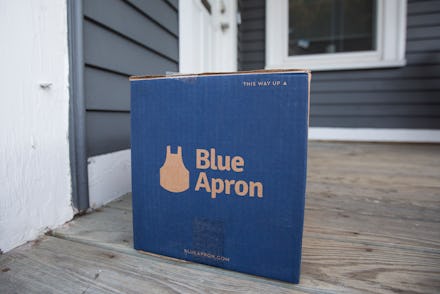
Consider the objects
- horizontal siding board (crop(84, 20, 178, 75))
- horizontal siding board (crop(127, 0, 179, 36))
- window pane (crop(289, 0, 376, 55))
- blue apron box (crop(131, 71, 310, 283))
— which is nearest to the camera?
blue apron box (crop(131, 71, 310, 283))

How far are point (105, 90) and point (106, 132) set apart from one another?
0.47ft

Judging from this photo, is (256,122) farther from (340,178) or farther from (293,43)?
(293,43)

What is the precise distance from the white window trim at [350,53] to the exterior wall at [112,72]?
1881mm

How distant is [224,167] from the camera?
0.52 metres

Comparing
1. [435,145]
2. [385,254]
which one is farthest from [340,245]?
[435,145]

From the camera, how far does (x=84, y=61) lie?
32.4 inches

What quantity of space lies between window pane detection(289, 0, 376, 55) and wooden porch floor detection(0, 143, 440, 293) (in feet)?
7.36

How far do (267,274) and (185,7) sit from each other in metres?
1.44

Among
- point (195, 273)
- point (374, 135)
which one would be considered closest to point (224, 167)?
point (195, 273)

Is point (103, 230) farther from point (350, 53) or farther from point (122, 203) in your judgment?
point (350, 53)

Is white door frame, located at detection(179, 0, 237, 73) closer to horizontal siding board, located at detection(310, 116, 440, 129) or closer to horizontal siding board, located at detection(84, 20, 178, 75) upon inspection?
horizontal siding board, located at detection(84, 20, 178, 75)

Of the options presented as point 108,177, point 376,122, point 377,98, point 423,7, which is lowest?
point 108,177

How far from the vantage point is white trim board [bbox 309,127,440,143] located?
2.58 meters

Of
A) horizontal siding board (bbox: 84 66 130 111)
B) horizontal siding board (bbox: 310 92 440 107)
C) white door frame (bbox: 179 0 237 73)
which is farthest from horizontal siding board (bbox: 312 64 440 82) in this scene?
horizontal siding board (bbox: 84 66 130 111)
